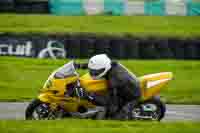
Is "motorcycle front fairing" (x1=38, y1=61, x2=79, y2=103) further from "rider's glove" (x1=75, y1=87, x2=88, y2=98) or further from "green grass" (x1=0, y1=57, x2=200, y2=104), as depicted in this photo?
"green grass" (x1=0, y1=57, x2=200, y2=104)

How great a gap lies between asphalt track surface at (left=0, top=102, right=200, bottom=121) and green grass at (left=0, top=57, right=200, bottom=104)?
1.96ft

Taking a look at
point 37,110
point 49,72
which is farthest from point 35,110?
point 49,72

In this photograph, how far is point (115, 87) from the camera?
11.4 meters

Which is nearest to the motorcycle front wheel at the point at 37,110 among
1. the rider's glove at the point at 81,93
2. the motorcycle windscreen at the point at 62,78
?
the motorcycle windscreen at the point at 62,78

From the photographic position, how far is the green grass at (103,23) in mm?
23312

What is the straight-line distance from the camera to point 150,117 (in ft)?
38.4

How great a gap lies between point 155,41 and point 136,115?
7.48m

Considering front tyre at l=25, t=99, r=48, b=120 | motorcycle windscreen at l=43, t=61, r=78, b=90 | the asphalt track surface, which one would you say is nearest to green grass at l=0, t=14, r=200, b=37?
the asphalt track surface

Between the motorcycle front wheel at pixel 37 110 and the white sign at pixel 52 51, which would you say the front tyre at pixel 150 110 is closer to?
the motorcycle front wheel at pixel 37 110

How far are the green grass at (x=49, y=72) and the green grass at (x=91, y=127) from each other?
16.5ft

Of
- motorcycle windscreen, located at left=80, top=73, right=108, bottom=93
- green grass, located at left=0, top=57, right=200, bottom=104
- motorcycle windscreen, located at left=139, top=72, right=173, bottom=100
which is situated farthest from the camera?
green grass, located at left=0, top=57, right=200, bottom=104

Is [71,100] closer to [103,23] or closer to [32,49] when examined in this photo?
[32,49]

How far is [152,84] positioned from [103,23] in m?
12.7

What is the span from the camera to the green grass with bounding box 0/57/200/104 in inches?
597
